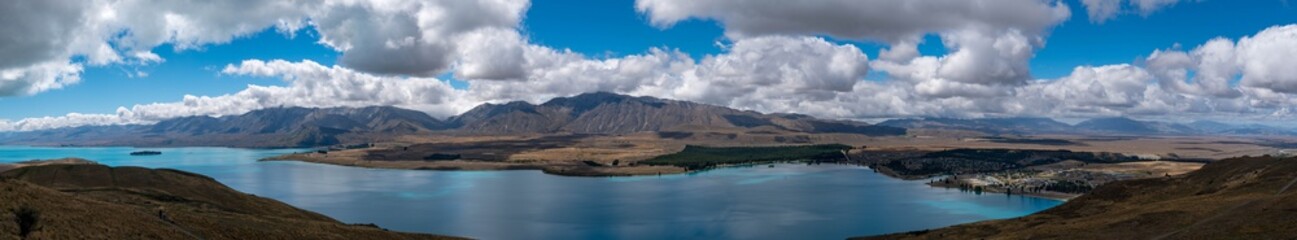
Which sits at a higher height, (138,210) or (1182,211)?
(138,210)

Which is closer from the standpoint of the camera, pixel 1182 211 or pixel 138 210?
pixel 138 210

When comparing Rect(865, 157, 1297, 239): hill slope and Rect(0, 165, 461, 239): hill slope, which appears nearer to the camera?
Rect(0, 165, 461, 239): hill slope

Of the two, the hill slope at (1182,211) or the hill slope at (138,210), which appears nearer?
the hill slope at (138,210)

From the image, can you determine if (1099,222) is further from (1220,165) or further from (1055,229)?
(1220,165)

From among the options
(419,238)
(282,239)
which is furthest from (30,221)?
(419,238)
